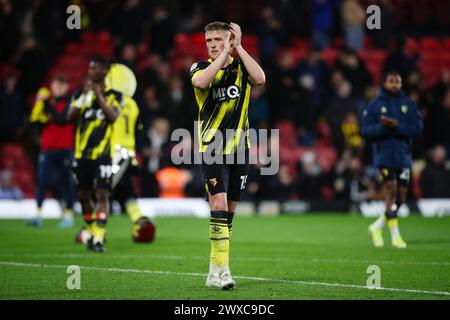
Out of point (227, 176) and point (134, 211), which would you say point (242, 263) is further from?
point (134, 211)

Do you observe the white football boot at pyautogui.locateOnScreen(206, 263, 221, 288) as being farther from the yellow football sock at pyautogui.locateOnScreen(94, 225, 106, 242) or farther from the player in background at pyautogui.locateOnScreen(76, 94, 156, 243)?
the player in background at pyautogui.locateOnScreen(76, 94, 156, 243)

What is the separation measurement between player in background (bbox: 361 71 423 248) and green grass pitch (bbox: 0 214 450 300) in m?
0.53

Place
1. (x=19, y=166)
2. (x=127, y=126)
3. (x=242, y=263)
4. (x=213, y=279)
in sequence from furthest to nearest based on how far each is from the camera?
(x=19, y=166)
(x=127, y=126)
(x=242, y=263)
(x=213, y=279)

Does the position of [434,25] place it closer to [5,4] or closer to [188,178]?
[188,178]

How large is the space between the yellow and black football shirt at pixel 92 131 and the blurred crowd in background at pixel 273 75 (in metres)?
8.43

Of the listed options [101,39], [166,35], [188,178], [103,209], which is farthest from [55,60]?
[103,209]

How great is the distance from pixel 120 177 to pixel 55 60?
10.3 metres

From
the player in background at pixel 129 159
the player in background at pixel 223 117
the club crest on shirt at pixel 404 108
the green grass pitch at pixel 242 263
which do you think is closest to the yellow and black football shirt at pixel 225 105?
the player in background at pixel 223 117

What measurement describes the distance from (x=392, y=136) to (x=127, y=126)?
12.9 feet

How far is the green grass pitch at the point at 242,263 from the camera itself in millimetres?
8836

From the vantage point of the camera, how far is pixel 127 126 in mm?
14758

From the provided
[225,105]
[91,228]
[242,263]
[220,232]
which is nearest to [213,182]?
[220,232]

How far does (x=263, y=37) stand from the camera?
24625 millimetres

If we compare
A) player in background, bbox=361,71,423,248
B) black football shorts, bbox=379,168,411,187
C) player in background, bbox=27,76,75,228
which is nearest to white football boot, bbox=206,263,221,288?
player in background, bbox=361,71,423,248
